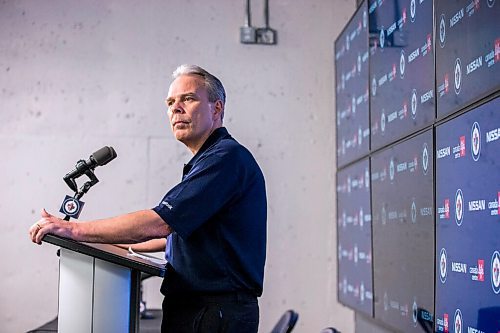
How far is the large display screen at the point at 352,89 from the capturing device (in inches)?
151

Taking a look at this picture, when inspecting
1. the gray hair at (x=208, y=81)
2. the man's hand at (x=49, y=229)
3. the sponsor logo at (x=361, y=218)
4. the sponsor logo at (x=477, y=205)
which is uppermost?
the gray hair at (x=208, y=81)

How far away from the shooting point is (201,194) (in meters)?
2.11

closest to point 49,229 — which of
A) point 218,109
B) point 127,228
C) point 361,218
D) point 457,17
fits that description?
point 127,228

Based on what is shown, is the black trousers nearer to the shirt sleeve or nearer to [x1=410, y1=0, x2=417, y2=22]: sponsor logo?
the shirt sleeve

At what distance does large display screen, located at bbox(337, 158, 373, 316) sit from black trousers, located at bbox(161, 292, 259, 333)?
5.28ft

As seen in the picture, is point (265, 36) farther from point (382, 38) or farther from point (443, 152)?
point (443, 152)

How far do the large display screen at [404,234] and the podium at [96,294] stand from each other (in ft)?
4.29

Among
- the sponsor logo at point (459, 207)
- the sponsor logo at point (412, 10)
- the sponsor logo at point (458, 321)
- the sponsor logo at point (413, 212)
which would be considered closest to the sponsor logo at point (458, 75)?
the sponsor logo at point (459, 207)

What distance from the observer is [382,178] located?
3449 mm

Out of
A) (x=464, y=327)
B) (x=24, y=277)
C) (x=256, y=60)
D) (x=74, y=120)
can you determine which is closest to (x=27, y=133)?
(x=74, y=120)

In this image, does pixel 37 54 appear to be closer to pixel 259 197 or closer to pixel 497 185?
pixel 259 197

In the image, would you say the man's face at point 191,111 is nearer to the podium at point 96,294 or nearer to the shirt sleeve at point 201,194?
the shirt sleeve at point 201,194

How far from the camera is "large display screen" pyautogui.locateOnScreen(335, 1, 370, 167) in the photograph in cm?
383

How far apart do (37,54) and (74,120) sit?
1.56 ft
